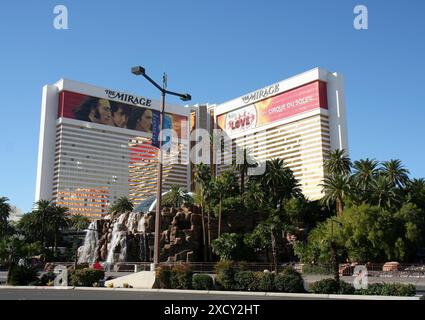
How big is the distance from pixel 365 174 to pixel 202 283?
5171 centimetres

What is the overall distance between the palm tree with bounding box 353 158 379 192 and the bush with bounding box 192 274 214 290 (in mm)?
49060

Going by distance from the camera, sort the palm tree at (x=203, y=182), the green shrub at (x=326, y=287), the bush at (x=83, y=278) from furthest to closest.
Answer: the palm tree at (x=203, y=182) → the bush at (x=83, y=278) → the green shrub at (x=326, y=287)

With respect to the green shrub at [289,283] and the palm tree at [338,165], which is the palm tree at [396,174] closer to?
the palm tree at [338,165]

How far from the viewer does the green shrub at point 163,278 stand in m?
25.1

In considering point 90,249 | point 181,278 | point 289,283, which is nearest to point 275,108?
point 90,249

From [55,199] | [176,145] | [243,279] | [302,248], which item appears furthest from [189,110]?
[243,279]

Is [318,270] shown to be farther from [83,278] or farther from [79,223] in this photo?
[79,223]

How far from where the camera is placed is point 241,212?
69.3 m

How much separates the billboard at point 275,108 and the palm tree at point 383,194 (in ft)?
233

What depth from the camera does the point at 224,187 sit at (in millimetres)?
66438

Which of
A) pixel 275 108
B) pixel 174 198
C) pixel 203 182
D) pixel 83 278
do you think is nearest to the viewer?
pixel 83 278

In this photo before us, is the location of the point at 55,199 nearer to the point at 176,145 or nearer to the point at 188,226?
the point at 176,145

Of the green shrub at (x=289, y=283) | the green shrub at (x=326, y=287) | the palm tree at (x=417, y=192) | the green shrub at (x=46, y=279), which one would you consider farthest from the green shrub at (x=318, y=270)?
the palm tree at (x=417, y=192)
